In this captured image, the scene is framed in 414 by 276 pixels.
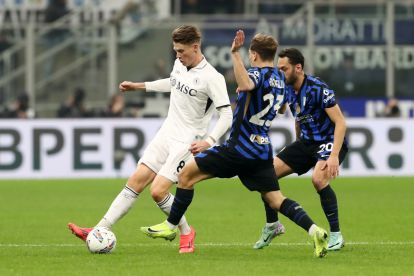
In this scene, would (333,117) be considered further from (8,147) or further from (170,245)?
(8,147)

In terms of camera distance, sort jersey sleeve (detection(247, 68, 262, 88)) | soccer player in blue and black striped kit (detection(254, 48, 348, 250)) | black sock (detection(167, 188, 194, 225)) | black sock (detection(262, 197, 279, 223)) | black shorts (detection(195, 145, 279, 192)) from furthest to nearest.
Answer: black sock (detection(262, 197, 279, 223)), soccer player in blue and black striped kit (detection(254, 48, 348, 250)), black sock (detection(167, 188, 194, 225)), black shorts (detection(195, 145, 279, 192)), jersey sleeve (detection(247, 68, 262, 88))

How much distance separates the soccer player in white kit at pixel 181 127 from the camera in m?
11.1

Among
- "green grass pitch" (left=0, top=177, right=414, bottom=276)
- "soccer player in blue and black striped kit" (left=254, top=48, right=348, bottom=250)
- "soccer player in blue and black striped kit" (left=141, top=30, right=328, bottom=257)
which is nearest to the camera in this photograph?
"green grass pitch" (left=0, top=177, right=414, bottom=276)

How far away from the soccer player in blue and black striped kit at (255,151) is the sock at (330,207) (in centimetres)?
90

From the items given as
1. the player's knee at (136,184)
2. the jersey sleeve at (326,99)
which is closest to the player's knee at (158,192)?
the player's knee at (136,184)

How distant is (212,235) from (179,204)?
2370mm

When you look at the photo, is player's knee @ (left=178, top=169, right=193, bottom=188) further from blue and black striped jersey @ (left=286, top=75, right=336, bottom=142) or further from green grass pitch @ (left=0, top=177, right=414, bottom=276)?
blue and black striped jersey @ (left=286, top=75, right=336, bottom=142)

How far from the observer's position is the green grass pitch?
10125 millimetres

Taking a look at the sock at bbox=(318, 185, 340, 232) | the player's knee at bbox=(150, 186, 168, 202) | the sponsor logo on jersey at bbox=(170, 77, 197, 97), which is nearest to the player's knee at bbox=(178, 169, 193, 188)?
the player's knee at bbox=(150, 186, 168, 202)

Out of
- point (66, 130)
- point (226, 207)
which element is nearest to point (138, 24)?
point (66, 130)

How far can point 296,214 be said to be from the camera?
35.2ft

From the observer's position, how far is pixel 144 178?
11.3 metres

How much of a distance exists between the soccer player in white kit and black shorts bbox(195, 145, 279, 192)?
252 mm

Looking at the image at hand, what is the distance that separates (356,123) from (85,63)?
7196 millimetres
